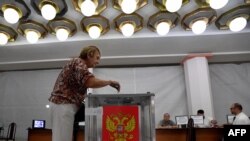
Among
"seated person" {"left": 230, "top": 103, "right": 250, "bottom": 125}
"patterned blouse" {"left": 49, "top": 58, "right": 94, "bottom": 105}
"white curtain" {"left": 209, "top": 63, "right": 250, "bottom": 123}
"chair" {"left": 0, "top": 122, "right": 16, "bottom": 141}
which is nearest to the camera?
"patterned blouse" {"left": 49, "top": 58, "right": 94, "bottom": 105}

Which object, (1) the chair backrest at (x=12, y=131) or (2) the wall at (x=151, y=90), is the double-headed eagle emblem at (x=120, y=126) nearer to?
(2) the wall at (x=151, y=90)

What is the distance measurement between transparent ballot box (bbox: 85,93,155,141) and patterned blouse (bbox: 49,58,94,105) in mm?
195

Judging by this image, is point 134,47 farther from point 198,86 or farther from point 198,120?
point 198,120

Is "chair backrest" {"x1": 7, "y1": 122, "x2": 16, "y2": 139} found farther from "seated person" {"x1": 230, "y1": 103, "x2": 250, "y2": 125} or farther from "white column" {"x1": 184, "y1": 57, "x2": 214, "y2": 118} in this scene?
"seated person" {"x1": 230, "y1": 103, "x2": 250, "y2": 125}

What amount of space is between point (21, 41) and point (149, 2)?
2554 millimetres

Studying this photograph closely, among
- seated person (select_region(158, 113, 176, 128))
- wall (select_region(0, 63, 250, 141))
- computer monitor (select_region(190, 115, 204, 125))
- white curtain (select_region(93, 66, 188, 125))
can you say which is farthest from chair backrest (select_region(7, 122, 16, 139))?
computer monitor (select_region(190, 115, 204, 125))

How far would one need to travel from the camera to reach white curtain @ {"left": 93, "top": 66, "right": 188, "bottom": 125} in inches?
205

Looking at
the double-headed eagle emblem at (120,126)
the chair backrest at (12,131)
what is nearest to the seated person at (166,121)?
the chair backrest at (12,131)

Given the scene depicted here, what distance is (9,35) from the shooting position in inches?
169

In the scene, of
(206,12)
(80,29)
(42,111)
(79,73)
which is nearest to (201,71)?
(206,12)

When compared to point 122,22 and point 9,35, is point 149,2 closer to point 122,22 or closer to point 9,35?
point 122,22

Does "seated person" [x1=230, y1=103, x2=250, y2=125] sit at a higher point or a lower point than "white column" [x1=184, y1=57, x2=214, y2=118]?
A: lower

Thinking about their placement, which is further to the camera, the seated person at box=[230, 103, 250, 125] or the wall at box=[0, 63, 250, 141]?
the wall at box=[0, 63, 250, 141]

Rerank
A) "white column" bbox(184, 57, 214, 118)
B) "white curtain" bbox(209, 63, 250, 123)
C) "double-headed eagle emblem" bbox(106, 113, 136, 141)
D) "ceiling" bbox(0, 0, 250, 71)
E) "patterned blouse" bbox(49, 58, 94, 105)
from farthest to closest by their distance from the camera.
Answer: "white curtain" bbox(209, 63, 250, 123)
"white column" bbox(184, 57, 214, 118)
"ceiling" bbox(0, 0, 250, 71)
"patterned blouse" bbox(49, 58, 94, 105)
"double-headed eagle emblem" bbox(106, 113, 136, 141)
